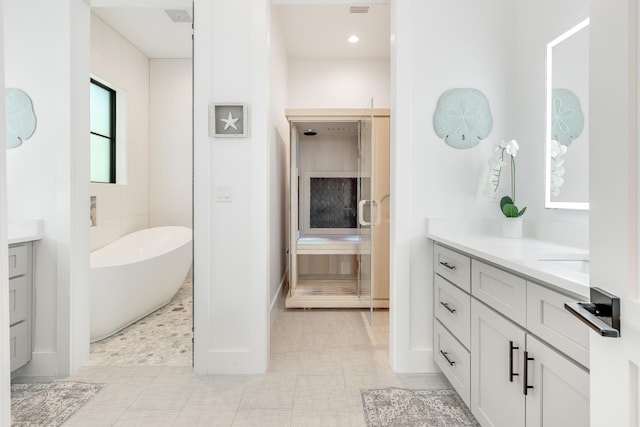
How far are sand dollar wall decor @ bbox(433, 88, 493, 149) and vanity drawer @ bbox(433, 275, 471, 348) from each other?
2.87 ft

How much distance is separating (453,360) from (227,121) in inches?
73.0

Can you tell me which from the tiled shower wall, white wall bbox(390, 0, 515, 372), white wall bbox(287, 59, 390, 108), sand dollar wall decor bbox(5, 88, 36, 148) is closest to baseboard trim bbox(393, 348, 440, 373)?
white wall bbox(390, 0, 515, 372)

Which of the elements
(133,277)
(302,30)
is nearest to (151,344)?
(133,277)

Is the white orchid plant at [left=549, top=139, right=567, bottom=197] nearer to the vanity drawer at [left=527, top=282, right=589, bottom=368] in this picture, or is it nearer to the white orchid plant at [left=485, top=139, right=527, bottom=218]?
the white orchid plant at [left=485, top=139, right=527, bottom=218]

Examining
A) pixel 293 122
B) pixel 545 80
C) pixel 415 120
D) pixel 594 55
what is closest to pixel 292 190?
pixel 293 122

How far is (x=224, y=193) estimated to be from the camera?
2.34m

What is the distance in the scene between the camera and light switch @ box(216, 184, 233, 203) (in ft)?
7.67

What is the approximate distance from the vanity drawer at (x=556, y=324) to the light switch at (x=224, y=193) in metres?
1.68

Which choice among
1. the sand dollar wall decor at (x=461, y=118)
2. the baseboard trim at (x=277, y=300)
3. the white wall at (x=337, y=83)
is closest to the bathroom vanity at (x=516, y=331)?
the sand dollar wall decor at (x=461, y=118)

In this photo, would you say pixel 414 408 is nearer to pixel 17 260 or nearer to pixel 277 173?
pixel 17 260

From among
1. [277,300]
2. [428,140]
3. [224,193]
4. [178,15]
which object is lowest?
[277,300]

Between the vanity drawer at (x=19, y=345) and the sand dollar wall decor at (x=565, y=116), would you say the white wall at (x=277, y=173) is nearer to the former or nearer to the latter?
the vanity drawer at (x=19, y=345)

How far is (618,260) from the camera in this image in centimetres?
62

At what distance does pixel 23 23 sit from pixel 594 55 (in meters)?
2.91
